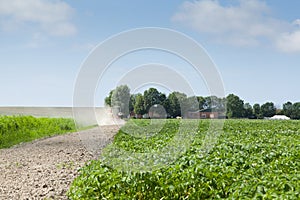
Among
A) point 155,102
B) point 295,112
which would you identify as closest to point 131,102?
point 155,102

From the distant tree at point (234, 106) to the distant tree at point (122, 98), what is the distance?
34.5 m

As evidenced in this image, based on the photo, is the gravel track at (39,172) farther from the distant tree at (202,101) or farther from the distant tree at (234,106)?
the distant tree at (234,106)

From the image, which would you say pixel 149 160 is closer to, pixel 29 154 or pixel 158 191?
pixel 158 191

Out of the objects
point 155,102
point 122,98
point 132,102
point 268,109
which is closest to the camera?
point 122,98

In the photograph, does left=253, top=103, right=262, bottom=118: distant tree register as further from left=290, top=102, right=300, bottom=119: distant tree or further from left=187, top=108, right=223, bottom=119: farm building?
left=187, top=108, right=223, bottom=119: farm building

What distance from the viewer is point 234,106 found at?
5416cm

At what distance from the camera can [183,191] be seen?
17.2 feet

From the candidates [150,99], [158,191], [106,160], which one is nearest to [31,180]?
[106,160]

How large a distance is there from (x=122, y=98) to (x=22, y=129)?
187 inches

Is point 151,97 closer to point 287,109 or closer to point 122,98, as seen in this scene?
point 122,98

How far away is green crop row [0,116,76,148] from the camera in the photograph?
53.1 ft

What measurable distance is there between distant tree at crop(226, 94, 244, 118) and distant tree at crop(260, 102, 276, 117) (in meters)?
7.18

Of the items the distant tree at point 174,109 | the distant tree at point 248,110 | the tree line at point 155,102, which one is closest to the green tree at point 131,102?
the tree line at point 155,102

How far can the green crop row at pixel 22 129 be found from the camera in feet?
53.1
